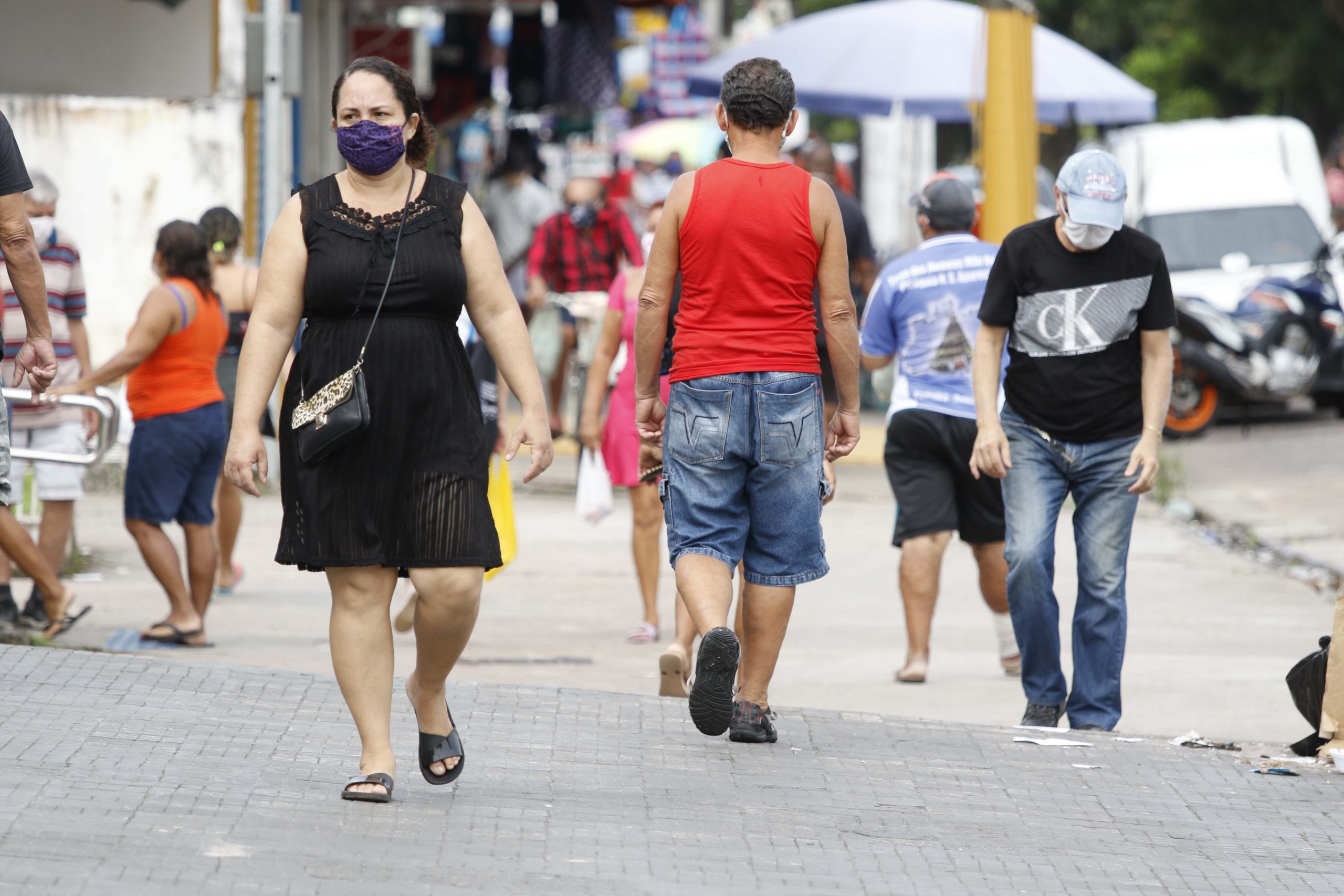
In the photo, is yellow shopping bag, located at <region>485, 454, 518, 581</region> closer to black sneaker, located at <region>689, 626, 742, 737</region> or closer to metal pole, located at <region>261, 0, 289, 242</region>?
black sneaker, located at <region>689, 626, 742, 737</region>

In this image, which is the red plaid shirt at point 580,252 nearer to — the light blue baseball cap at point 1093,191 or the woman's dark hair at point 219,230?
the woman's dark hair at point 219,230

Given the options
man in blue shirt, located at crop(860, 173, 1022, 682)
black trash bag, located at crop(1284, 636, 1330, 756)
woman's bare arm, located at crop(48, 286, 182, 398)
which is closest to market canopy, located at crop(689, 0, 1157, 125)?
man in blue shirt, located at crop(860, 173, 1022, 682)

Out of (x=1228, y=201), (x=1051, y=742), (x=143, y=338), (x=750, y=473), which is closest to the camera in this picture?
(x=750, y=473)

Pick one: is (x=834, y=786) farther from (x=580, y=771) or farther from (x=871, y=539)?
(x=871, y=539)

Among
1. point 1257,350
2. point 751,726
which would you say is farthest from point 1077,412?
point 1257,350

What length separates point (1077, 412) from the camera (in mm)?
6145

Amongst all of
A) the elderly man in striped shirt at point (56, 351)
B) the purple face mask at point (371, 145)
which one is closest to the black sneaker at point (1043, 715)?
the purple face mask at point (371, 145)

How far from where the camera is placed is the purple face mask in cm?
450

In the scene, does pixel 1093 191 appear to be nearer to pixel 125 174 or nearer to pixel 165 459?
pixel 165 459

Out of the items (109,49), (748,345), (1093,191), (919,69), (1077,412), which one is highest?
(919,69)

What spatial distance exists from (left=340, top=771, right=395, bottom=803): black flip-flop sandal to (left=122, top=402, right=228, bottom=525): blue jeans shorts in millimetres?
3385

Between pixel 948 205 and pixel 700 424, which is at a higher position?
pixel 948 205

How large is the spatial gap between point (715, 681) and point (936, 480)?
2537 mm

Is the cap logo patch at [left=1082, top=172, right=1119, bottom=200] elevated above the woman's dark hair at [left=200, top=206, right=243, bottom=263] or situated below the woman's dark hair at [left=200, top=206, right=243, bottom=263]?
above
